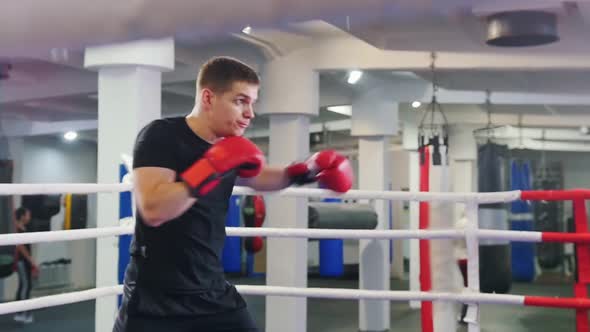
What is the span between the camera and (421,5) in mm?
461

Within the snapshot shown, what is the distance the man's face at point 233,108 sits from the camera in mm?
1835

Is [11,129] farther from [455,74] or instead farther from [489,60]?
[489,60]

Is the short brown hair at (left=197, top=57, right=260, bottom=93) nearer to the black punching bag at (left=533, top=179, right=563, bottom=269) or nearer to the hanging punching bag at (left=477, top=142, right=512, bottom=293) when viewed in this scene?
the hanging punching bag at (left=477, top=142, right=512, bottom=293)

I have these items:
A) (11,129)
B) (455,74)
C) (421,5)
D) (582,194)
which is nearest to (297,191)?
(582,194)

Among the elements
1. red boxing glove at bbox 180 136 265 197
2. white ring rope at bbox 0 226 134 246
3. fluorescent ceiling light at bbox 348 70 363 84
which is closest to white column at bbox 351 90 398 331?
fluorescent ceiling light at bbox 348 70 363 84

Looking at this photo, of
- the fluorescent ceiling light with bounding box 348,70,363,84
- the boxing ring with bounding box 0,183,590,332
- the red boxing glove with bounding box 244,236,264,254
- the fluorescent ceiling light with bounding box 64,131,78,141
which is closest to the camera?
the boxing ring with bounding box 0,183,590,332

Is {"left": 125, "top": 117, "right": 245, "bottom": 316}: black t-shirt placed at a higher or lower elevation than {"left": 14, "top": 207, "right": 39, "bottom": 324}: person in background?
higher

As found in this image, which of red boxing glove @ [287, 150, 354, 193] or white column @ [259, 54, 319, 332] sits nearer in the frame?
red boxing glove @ [287, 150, 354, 193]

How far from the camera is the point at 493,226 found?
6422 mm

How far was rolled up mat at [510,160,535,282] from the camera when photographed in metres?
9.37

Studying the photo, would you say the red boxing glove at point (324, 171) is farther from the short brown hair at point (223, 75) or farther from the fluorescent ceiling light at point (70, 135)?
the fluorescent ceiling light at point (70, 135)

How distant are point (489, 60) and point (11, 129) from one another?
6.16m

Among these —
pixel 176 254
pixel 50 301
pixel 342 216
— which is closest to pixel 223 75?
pixel 176 254

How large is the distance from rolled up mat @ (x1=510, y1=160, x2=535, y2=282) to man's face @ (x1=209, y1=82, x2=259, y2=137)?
7887mm
